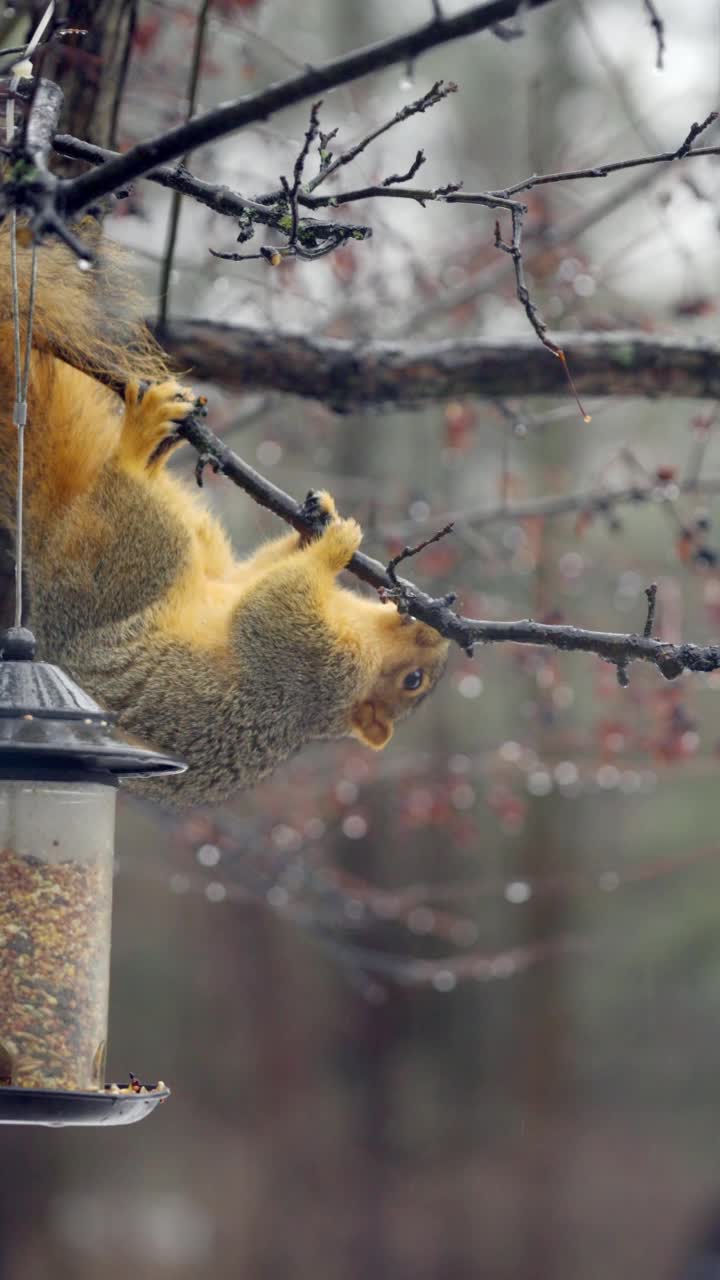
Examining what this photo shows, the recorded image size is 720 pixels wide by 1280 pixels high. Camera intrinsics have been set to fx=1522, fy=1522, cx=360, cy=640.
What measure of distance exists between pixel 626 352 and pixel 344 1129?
36.2 ft

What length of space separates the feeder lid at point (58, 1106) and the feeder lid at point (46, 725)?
1.37ft

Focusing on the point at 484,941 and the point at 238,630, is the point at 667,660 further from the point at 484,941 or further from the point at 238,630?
the point at 484,941

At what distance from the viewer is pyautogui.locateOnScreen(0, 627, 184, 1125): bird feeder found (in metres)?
1.97

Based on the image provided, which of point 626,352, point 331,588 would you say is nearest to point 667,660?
point 331,588

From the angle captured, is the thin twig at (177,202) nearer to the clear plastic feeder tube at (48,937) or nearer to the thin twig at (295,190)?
the thin twig at (295,190)

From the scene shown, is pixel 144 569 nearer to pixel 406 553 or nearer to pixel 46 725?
pixel 406 553

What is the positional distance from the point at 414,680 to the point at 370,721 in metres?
0.14

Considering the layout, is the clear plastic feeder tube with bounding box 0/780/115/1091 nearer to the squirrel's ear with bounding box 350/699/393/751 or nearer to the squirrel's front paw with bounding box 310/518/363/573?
the squirrel's front paw with bounding box 310/518/363/573

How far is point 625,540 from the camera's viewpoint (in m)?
11.0

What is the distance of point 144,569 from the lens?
2.99 meters

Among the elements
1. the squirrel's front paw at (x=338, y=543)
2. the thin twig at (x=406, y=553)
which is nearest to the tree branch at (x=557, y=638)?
the thin twig at (x=406, y=553)

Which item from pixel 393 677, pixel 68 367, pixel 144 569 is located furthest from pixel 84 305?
pixel 393 677

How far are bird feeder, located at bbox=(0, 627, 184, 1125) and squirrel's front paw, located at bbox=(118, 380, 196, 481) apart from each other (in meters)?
0.82

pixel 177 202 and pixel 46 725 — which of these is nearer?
pixel 46 725
